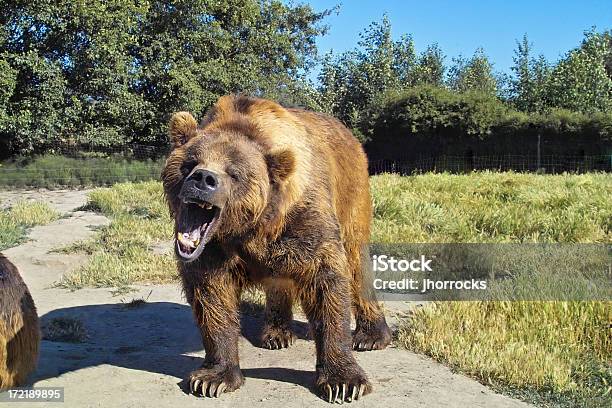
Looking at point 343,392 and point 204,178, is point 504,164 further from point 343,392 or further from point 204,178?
point 204,178

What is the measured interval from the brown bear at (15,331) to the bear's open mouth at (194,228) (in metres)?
1.20

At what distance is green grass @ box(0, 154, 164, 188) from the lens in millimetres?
20109

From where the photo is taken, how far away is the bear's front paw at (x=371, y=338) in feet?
17.7

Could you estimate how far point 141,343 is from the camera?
573 centimetres

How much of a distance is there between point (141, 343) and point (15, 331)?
181 centimetres

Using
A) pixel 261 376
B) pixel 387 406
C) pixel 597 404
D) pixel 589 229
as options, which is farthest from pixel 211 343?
pixel 589 229

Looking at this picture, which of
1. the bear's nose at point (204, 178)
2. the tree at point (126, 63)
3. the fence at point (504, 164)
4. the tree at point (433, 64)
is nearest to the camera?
the bear's nose at point (204, 178)

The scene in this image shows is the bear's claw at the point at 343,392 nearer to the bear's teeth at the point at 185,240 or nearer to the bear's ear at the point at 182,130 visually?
the bear's teeth at the point at 185,240

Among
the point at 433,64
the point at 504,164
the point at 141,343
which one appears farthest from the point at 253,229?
the point at 433,64

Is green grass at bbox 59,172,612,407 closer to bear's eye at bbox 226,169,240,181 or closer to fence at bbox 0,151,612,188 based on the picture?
bear's eye at bbox 226,169,240,181

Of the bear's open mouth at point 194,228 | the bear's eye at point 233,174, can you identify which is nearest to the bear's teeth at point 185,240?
the bear's open mouth at point 194,228

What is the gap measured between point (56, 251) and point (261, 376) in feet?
19.0

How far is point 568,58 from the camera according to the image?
3588cm

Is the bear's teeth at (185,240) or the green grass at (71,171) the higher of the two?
the green grass at (71,171)
